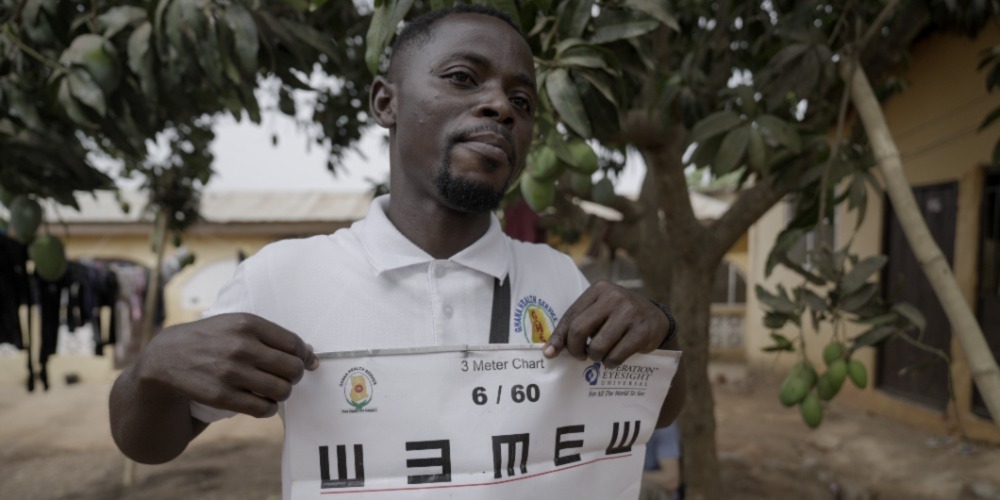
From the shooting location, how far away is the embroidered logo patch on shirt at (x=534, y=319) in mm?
1130

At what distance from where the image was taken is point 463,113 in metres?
1.10

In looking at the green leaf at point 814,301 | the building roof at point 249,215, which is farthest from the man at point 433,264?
the building roof at point 249,215

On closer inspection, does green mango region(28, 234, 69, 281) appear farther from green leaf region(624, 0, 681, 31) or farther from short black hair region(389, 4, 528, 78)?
green leaf region(624, 0, 681, 31)

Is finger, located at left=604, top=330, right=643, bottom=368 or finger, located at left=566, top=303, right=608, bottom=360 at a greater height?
finger, located at left=566, top=303, right=608, bottom=360

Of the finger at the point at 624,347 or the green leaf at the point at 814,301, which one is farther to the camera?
the green leaf at the point at 814,301

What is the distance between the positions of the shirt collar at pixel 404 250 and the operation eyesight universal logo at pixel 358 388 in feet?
0.58

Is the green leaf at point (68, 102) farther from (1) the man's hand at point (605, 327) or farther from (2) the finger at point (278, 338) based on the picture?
(1) the man's hand at point (605, 327)

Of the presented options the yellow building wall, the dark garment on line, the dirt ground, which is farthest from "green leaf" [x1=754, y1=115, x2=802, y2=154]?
the dark garment on line

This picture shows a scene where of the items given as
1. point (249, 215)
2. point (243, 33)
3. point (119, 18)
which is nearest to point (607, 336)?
point (243, 33)

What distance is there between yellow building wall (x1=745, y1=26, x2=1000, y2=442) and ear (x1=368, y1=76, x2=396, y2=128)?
197 inches

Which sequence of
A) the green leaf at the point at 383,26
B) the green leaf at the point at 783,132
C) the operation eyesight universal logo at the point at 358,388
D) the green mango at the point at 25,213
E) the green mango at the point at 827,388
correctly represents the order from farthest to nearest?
the green mango at the point at 25,213 → the green mango at the point at 827,388 → the green leaf at the point at 783,132 → the green leaf at the point at 383,26 → the operation eyesight universal logo at the point at 358,388

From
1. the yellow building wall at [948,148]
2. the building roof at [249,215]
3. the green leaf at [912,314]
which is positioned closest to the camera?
the green leaf at [912,314]

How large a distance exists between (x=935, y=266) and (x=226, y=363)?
4.84 feet

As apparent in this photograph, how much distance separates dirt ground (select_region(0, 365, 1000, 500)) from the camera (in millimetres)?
4867
